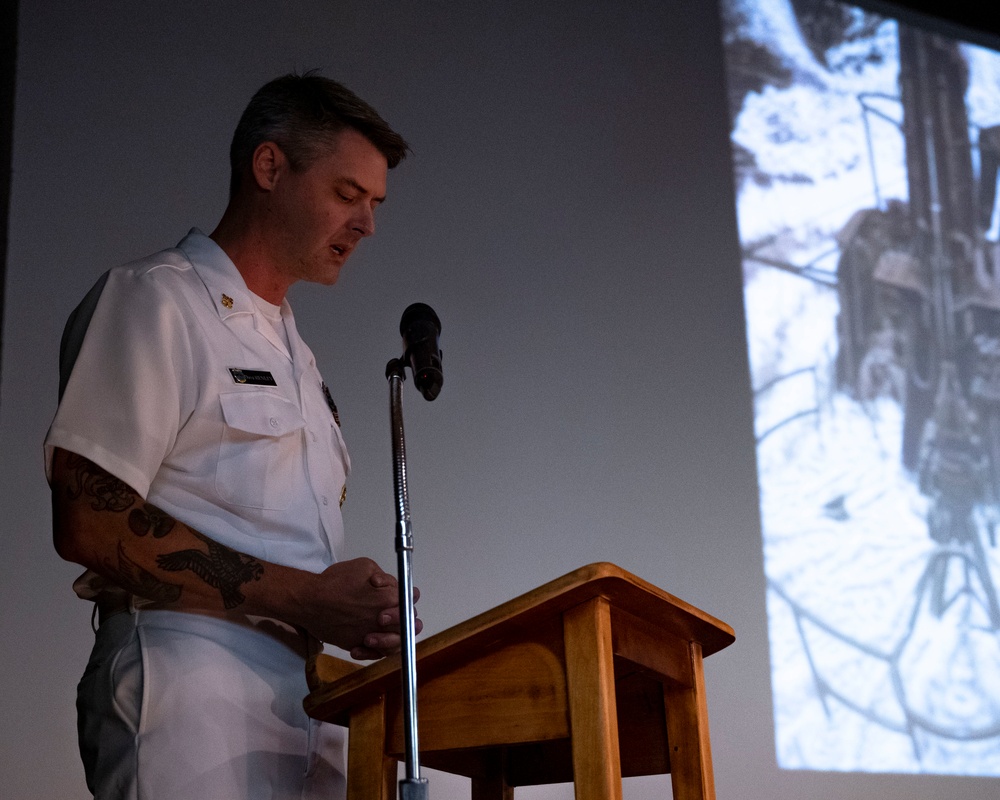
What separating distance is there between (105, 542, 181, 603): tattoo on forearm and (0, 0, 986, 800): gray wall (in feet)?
3.68

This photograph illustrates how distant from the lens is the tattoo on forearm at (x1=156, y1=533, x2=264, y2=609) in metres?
1.47

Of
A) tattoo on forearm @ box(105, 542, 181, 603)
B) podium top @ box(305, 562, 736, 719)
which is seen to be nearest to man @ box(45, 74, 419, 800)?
tattoo on forearm @ box(105, 542, 181, 603)

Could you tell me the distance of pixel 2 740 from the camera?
2.35 meters

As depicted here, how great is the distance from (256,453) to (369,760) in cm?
48

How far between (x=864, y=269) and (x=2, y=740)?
286 centimetres

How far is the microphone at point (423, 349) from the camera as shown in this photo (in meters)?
1.32

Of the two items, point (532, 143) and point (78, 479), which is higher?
point (532, 143)

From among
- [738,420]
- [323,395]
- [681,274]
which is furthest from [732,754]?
[323,395]

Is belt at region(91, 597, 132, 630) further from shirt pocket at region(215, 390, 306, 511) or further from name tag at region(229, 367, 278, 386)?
name tag at region(229, 367, 278, 386)

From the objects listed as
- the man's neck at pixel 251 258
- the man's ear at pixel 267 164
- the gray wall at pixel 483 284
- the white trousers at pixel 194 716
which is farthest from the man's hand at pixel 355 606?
the gray wall at pixel 483 284

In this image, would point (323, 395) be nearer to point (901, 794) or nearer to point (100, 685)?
point (100, 685)

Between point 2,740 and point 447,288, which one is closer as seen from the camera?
point 2,740

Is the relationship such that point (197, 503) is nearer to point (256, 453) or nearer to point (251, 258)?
point (256, 453)

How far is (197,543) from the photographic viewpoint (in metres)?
1.49
